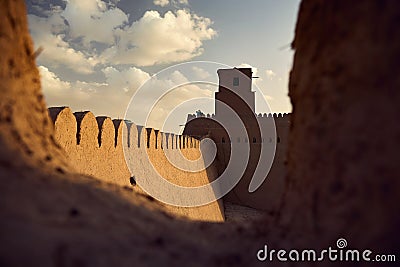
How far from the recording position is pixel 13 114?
5.24 ft

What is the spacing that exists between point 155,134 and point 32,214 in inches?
242

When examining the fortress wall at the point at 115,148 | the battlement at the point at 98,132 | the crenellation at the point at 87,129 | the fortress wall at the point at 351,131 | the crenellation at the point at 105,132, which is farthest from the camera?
the crenellation at the point at 105,132

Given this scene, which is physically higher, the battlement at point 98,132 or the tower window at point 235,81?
the tower window at point 235,81

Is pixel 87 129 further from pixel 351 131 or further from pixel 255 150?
pixel 255 150

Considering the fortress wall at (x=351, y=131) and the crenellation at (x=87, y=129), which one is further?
the crenellation at (x=87, y=129)

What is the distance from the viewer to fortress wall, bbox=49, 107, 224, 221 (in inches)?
160

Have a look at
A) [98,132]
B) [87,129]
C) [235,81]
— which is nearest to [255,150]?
[235,81]

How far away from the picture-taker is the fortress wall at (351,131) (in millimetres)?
1206

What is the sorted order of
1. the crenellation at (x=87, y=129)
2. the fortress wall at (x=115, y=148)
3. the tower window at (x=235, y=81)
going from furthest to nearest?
the tower window at (x=235, y=81)
the crenellation at (x=87, y=129)
the fortress wall at (x=115, y=148)

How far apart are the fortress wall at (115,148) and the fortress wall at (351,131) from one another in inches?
63.8

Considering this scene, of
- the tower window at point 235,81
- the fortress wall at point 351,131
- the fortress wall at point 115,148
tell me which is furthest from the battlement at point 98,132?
the tower window at point 235,81

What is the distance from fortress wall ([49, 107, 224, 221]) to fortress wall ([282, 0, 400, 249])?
1.62 m

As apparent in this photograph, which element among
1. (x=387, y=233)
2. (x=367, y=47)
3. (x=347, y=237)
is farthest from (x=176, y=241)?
(x=367, y=47)

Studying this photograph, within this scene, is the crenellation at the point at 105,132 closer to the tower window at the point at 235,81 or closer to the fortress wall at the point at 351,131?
the fortress wall at the point at 351,131
